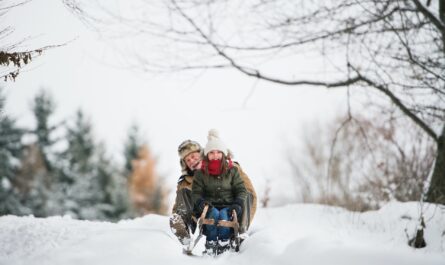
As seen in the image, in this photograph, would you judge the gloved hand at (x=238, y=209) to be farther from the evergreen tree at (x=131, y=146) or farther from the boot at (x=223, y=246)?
the evergreen tree at (x=131, y=146)

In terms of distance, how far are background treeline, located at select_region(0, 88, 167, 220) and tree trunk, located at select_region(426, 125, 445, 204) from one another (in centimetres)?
1768

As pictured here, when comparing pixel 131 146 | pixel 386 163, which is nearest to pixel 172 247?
pixel 386 163

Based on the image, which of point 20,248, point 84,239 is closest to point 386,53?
point 84,239

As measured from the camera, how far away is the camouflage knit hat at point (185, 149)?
16.5 ft

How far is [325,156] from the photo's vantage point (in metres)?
25.0

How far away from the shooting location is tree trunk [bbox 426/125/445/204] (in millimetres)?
5926

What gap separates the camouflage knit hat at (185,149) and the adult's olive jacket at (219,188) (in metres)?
0.53

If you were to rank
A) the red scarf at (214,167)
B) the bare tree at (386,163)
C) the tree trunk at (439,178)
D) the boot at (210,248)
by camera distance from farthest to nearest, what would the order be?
the bare tree at (386,163), the tree trunk at (439,178), the red scarf at (214,167), the boot at (210,248)

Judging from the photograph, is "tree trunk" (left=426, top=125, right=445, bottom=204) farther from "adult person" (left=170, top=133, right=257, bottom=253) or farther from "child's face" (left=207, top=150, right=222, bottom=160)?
"child's face" (left=207, top=150, right=222, bottom=160)

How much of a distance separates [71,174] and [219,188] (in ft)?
71.1

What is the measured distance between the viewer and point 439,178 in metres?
5.99

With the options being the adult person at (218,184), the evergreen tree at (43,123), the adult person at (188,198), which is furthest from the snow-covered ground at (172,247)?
the evergreen tree at (43,123)

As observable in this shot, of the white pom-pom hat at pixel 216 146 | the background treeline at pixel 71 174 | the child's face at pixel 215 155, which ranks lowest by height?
the background treeline at pixel 71 174

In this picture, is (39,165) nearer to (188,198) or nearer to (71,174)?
(71,174)
